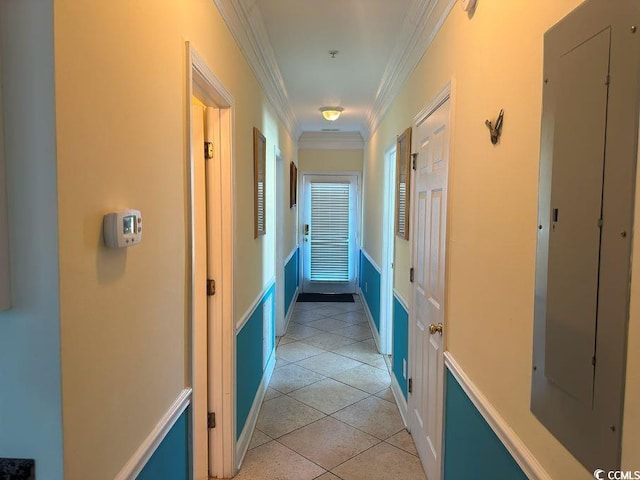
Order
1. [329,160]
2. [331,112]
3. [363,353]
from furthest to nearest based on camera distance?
[329,160], [331,112], [363,353]

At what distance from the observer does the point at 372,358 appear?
4336mm

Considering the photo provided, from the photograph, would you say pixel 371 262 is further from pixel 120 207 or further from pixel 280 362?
pixel 120 207

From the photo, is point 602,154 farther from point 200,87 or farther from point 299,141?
point 299,141

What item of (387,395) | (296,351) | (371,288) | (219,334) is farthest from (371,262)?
(219,334)

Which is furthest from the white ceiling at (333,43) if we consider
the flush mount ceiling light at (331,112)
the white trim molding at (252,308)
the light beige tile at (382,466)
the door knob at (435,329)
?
the light beige tile at (382,466)

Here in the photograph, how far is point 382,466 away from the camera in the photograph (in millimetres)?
2559

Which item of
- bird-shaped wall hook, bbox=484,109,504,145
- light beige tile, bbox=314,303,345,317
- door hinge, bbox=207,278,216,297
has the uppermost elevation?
bird-shaped wall hook, bbox=484,109,504,145

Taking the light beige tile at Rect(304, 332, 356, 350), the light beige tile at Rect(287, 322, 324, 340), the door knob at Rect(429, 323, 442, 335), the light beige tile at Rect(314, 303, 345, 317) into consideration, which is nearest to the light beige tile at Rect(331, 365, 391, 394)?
the light beige tile at Rect(304, 332, 356, 350)

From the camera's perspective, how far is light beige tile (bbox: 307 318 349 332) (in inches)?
212

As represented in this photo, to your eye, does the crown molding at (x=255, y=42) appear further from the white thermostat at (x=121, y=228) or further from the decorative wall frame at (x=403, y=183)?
the white thermostat at (x=121, y=228)

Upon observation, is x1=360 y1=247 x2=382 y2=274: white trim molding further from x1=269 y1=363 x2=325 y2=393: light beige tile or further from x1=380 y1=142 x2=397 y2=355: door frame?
x1=269 y1=363 x2=325 y2=393: light beige tile

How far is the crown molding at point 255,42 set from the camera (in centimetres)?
217

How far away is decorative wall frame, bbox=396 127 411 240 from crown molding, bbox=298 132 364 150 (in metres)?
3.63

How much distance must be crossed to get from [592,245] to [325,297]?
20.9ft
